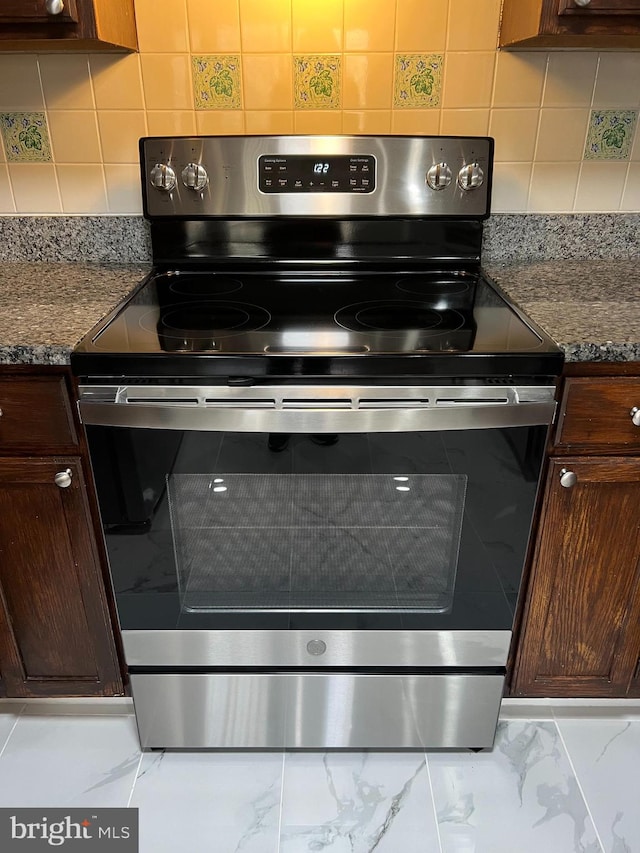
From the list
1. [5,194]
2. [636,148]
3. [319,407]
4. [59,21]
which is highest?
[59,21]

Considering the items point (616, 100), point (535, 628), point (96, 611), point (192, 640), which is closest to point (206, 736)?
point (192, 640)

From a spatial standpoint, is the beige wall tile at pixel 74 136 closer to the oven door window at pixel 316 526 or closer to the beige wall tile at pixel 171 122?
the beige wall tile at pixel 171 122

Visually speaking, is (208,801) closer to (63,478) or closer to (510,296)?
(63,478)

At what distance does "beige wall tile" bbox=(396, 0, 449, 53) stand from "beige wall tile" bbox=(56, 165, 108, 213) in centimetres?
74

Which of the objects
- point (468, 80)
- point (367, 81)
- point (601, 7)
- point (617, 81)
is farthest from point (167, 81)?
point (617, 81)

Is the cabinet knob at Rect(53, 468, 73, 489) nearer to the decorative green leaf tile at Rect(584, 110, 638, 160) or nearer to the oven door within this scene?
the oven door

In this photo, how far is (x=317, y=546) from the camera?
1134 mm

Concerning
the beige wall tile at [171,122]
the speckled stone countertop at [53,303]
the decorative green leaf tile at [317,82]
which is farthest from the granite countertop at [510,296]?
the decorative green leaf tile at [317,82]

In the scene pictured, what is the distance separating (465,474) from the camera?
1.06m

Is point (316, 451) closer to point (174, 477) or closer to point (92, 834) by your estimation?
point (174, 477)

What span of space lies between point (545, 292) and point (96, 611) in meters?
1.10

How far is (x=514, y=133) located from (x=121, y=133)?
0.90m

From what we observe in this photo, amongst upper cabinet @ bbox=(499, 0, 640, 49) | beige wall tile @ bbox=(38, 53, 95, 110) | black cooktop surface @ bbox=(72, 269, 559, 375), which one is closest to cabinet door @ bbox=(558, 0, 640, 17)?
upper cabinet @ bbox=(499, 0, 640, 49)

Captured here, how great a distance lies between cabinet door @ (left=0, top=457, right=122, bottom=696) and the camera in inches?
44.6
